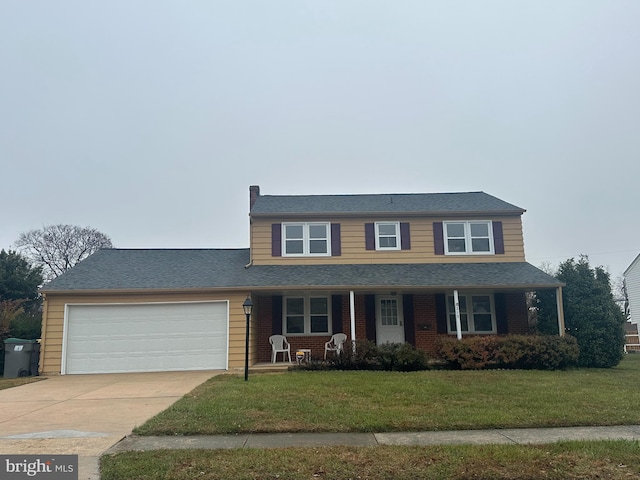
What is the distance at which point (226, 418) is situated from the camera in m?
6.67

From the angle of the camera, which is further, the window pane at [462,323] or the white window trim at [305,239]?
the white window trim at [305,239]

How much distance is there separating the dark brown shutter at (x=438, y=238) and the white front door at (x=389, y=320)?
2.30m

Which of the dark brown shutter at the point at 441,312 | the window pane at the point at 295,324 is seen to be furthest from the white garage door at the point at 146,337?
the dark brown shutter at the point at 441,312

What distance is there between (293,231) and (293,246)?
0.57 m

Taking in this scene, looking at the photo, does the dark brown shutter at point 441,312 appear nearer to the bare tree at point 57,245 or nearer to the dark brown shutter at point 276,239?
the dark brown shutter at point 276,239

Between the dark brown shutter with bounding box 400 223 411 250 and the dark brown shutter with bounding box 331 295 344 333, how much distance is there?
305 centimetres

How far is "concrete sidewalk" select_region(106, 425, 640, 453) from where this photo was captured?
5453 millimetres

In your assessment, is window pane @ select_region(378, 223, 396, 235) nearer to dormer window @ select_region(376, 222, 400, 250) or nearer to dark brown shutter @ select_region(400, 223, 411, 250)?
dormer window @ select_region(376, 222, 400, 250)

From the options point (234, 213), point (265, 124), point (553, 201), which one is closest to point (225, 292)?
point (265, 124)

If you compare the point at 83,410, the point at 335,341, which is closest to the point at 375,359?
the point at 335,341

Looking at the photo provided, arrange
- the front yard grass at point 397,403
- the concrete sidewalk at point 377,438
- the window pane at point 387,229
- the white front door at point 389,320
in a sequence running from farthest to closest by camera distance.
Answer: the window pane at point 387,229 < the white front door at point 389,320 < the front yard grass at point 397,403 < the concrete sidewalk at point 377,438

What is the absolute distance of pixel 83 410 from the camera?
26.1 feet

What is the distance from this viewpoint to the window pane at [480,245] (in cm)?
1644

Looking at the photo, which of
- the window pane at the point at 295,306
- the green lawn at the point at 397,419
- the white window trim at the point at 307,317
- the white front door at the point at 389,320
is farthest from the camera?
the window pane at the point at 295,306
